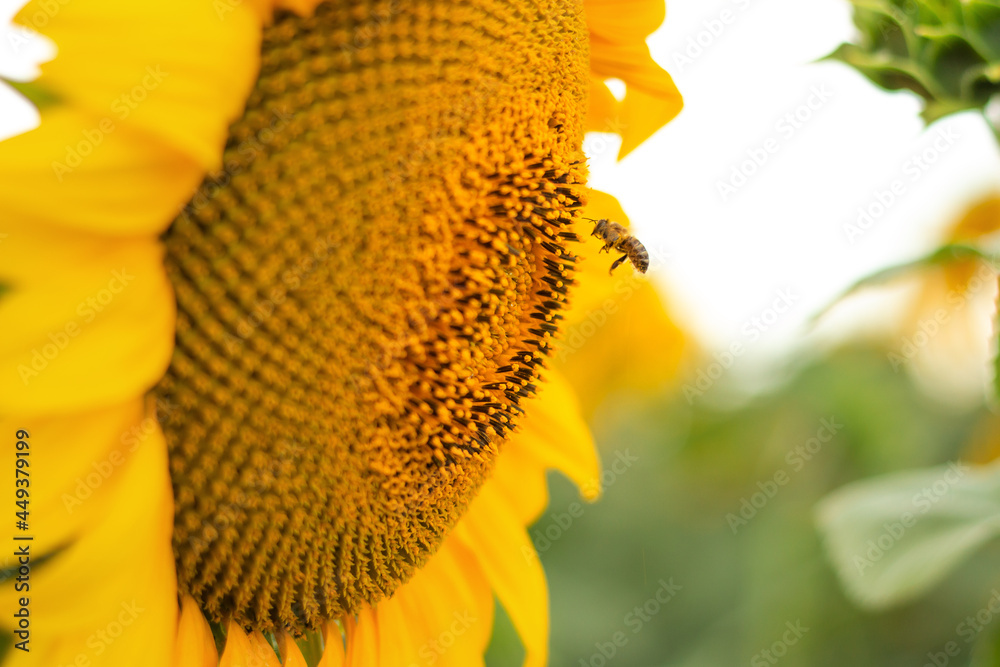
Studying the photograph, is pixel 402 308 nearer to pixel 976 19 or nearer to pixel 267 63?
pixel 267 63

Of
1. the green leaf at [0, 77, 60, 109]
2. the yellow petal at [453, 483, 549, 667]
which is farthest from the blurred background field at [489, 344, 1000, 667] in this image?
the green leaf at [0, 77, 60, 109]

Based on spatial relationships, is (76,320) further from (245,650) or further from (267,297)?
(245,650)

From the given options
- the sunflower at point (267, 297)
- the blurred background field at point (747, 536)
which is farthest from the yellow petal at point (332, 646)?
the blurred background field at point (747, 536)

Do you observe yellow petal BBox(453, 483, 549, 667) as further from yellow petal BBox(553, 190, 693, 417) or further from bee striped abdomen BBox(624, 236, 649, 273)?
yellow petal BBox(553, 190, 693, 417)

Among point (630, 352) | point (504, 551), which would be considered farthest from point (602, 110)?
point (630, 352)

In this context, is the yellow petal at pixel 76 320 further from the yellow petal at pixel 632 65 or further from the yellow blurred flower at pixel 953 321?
the yellow blurred flower at pixel 953 321
